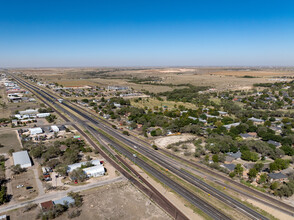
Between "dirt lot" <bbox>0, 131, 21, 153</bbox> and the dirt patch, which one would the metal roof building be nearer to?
"dirt lot" <bbox>0, 131, 21, 153</bbox>

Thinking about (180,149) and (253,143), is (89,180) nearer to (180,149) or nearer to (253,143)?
(180,149)

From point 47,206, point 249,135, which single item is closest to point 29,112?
point 47,206

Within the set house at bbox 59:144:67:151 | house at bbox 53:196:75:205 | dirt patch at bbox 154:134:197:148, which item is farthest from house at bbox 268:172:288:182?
house at bbox 59:144:67:151

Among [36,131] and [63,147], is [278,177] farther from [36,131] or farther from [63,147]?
[36,131]

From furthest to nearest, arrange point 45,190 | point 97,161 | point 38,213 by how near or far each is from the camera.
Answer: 1. point 97,161
2. point 45,190
3. point 38,213

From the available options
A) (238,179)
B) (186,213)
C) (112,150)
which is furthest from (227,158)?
(112,150)

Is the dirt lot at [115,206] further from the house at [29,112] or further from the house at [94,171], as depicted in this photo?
the house at [29,112]
